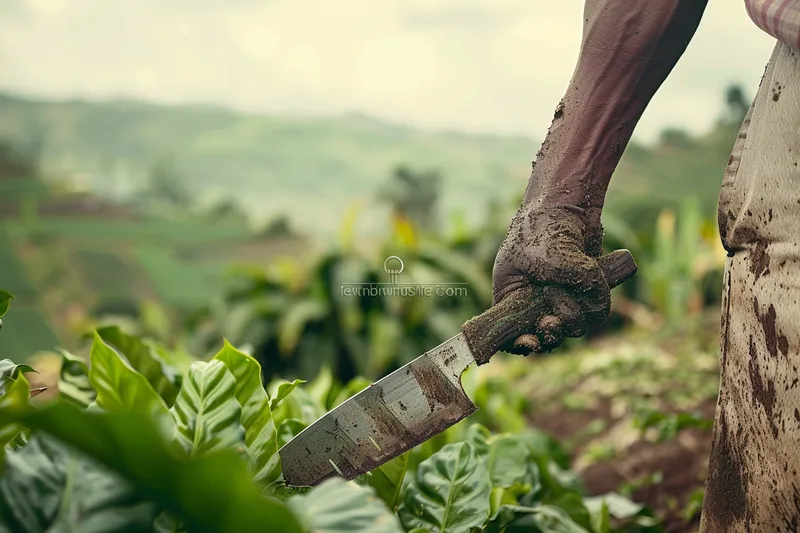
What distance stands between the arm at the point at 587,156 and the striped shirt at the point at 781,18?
0.50 ft

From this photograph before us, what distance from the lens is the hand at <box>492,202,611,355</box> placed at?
1583 mm

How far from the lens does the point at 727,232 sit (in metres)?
1.56

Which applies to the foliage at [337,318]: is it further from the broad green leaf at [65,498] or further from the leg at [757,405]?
the broad green leaf at [65,498]

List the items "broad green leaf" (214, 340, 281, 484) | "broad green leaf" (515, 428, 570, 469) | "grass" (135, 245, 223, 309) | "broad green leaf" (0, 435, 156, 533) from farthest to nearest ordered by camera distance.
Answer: "grass" (135, 245, 223, 309) → "broad green leaf" (515, 428, 570, 469) → "broad green leaf" (214, 340, 281, 484) → "broad green leaf" (0, 435, 156, 533)

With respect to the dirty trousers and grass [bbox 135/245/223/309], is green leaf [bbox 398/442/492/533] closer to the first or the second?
the dirty trousers

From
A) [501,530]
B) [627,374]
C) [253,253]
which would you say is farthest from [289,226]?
[501,530]

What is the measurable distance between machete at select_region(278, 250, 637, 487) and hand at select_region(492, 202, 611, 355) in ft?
0.11

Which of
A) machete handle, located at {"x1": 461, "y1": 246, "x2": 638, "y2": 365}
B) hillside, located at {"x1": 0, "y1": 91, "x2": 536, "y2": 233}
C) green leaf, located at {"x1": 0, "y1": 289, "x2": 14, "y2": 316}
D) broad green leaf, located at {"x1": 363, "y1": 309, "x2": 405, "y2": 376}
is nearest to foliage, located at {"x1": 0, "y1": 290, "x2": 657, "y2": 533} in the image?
green leaf, located at {"x1": 0, "y1": 289, "x2": 14, "y2": 316}

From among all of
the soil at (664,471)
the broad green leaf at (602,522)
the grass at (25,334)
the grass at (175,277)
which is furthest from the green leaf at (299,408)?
the grass at (175,277)

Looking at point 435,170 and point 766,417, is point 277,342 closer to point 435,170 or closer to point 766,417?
point 435,170

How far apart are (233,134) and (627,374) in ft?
19.0

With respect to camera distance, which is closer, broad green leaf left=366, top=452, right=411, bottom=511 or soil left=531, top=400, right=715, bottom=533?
broad green leaf left=366, top=452, right=411, bottom=511

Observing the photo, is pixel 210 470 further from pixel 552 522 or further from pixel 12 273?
pixel 12 273

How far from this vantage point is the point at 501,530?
1.78 metres
